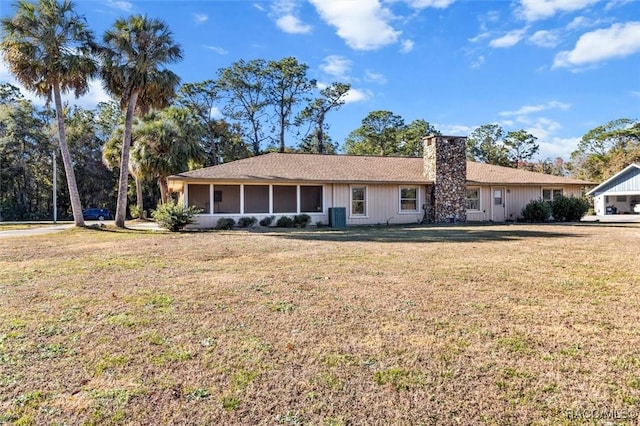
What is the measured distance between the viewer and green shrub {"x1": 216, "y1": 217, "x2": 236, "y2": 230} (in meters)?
17.6

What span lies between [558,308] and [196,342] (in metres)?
4.16

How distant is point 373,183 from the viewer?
19.7 m

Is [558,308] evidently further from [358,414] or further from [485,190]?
[485,190]

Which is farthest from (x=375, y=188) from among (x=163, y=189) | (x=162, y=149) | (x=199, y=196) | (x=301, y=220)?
(x=163, y=189)

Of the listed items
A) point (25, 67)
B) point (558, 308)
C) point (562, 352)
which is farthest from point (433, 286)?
point (25, 67)

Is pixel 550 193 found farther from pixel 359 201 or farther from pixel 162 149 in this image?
pixel 162 149

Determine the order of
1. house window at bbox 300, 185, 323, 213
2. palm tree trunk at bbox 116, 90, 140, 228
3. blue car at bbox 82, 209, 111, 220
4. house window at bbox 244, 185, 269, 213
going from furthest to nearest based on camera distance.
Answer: blue car at bbox 82, 209, 111, 220 → house window at bbox 300, 185, 323, 213 → house window at bbox 244, 185, 269, 213 → palm tree trunk at bbox 116, 90, 140, 228

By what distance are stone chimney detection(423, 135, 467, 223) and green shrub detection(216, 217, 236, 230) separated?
10027 mm

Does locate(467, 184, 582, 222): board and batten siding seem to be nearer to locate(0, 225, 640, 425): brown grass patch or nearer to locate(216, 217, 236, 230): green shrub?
locate(216, 217, 236, 230): green shrub

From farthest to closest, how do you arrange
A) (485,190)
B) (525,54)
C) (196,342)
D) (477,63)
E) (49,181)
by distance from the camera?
(49,181)
(485,190)
(477,63)
(525,54)
(196,342)

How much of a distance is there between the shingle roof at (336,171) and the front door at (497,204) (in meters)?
0.69

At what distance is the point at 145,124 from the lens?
25.8 meters

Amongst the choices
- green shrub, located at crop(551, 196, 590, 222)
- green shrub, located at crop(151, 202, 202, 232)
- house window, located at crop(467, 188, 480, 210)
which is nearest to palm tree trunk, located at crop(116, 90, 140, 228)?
green shrub, located at crop(151, 202, 202, 232)

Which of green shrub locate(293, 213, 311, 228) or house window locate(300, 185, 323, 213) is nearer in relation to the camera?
green shrub locate(293, 213, 311, 228)
